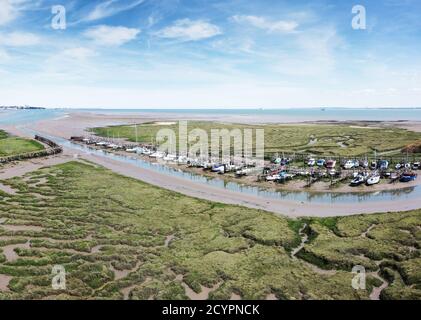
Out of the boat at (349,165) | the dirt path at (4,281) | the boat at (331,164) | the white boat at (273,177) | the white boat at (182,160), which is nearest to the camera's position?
the dirt path at (4,281)

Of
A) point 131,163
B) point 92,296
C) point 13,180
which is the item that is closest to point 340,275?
point 92,296

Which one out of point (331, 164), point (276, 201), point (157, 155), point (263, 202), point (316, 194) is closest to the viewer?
point (263, 202)

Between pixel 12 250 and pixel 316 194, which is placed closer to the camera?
pixel 12 250

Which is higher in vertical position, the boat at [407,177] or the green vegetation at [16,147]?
the green vegetation at [16,147]

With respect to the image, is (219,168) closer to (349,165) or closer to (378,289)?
(349,165)

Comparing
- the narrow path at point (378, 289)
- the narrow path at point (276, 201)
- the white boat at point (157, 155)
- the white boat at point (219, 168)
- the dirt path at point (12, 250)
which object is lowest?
the narrow path at point (378, 289)

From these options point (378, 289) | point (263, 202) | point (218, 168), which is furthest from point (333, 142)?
point (378, 289)

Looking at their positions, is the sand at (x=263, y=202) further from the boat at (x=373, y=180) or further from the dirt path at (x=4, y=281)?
the dirt path at (x=4, y=281)

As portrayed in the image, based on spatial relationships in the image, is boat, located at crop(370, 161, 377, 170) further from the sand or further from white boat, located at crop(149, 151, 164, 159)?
white boat, located at crop(149, 151, 164, 159)

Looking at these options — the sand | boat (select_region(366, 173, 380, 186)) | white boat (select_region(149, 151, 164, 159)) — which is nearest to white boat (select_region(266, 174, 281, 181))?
the sand

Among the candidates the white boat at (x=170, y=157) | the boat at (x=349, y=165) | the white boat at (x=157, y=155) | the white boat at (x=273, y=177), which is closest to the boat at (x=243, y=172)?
the white boat at (x=273, y=177)
